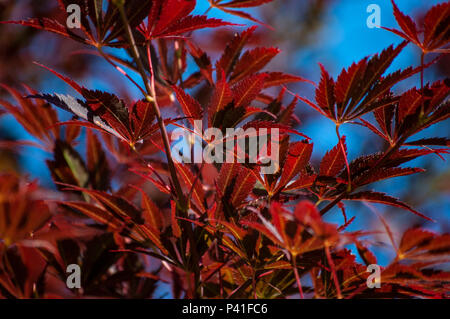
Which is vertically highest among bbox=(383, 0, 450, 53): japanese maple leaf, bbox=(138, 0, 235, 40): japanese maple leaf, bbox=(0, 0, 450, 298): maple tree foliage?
bbox=(138, 0, 235, 40): japanese maple leaf

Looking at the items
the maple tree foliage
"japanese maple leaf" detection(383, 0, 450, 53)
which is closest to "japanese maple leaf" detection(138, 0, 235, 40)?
the maple tree foliage

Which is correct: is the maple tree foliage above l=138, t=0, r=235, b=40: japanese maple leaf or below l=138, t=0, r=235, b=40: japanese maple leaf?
below

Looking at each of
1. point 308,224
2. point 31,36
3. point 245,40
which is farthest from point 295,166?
point 31,36

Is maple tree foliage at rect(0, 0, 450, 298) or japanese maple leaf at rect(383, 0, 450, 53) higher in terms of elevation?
japanese maple leaf at rect(383, 0, 450, 53)

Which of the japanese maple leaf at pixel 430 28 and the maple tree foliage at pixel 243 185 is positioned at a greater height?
the japanese maple leaf at pixel 430 28

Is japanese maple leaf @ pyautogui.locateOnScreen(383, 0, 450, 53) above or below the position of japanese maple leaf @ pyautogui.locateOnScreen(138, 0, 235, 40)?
below

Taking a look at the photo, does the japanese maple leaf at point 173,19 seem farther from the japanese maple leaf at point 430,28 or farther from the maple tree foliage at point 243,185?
the japanese maple leaf at point 430,28

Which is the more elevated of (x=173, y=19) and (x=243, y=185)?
(x=173, y=19)

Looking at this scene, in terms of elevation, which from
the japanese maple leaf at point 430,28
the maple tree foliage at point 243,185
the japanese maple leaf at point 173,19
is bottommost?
the maple tree foliage at point 243,185

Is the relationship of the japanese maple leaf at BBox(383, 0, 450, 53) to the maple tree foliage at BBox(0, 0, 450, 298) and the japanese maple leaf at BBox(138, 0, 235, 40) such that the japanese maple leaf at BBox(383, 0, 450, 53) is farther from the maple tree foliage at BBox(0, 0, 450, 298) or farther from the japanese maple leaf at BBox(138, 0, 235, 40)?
the japanese maple leaf at BBox(138, 0, 235, 40)

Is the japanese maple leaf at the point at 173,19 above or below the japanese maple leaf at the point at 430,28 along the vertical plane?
above

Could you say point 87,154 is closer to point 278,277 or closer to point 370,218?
point 278,277

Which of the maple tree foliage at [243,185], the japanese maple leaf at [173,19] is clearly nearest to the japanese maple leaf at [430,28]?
the maple tree foliage at [243,185]

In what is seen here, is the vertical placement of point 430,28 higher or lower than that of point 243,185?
higher
